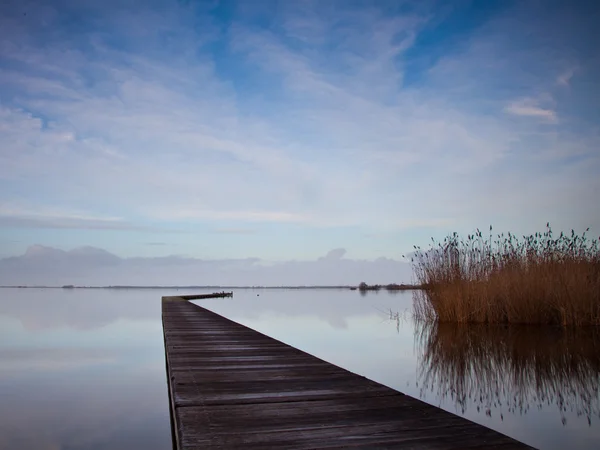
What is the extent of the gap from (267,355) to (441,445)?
3.00 meters

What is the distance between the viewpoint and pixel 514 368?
500 cm

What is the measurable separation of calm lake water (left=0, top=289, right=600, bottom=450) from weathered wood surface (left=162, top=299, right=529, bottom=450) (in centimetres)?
79

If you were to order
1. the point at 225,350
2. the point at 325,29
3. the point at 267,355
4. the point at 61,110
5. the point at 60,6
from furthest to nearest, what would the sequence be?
the point at 61,110 < the point at 325,29 < the point at 60,6 < the point at 225,350 < the point at 267,355

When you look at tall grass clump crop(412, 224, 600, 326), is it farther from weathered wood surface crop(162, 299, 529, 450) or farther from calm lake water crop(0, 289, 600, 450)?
weathered wood surface crop(162, 299, 529, 450)

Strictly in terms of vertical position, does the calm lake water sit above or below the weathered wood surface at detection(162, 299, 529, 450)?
below

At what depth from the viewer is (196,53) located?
43.7ft

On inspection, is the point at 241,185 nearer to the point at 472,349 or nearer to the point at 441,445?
Result: the point at 472,349

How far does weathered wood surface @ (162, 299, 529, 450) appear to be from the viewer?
70.7 inches

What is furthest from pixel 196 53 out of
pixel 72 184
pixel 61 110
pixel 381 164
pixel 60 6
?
pixel 72 184

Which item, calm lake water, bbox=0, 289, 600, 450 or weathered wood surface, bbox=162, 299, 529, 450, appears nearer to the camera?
A: weathered wood surface, bbox=162, 299, 529, 450

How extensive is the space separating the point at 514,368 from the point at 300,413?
381 cm

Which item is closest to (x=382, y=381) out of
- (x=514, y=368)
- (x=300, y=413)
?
(x=514, y=368)

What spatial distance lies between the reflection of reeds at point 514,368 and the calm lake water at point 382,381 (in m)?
0.01

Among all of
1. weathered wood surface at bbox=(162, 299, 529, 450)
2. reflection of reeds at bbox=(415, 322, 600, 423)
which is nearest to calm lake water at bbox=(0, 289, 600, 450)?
reflection of reeds at bbox=(415, 322, 600, 423)
